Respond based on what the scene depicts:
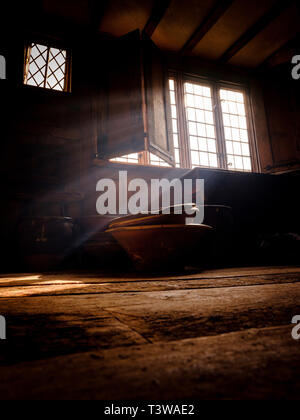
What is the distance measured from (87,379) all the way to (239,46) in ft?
21.7

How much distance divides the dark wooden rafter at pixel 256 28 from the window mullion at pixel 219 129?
26.9 inches

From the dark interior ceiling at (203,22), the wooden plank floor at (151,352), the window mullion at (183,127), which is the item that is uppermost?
the dark interior ceiling at (203,22)

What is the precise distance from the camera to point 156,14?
450 centimetres

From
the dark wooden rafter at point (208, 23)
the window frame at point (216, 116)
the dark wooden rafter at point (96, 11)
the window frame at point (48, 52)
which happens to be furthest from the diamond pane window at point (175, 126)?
the window frame at point (48, 52)

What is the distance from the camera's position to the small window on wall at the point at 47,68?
4.47m

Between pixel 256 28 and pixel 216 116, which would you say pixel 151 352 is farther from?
pixel 256 28

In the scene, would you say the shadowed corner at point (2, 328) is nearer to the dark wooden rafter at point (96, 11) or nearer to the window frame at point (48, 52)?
the window frame at point (48, 52)

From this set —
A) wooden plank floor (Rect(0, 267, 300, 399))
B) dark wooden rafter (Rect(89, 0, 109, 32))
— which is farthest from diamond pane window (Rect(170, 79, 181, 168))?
wooden plank floor (Rect(0, 267, 300, 399))

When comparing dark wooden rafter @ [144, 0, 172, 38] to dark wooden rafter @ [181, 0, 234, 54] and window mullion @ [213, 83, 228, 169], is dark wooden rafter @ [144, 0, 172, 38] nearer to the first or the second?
dark wooden rafter @ [181, 0, 234, 54]

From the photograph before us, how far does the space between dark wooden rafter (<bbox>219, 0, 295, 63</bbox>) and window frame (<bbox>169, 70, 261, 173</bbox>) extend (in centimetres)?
56

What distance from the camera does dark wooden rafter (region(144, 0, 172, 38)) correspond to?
168 inches

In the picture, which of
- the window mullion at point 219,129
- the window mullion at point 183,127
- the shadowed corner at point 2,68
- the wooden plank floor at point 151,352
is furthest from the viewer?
the window mullion at point 219,129
